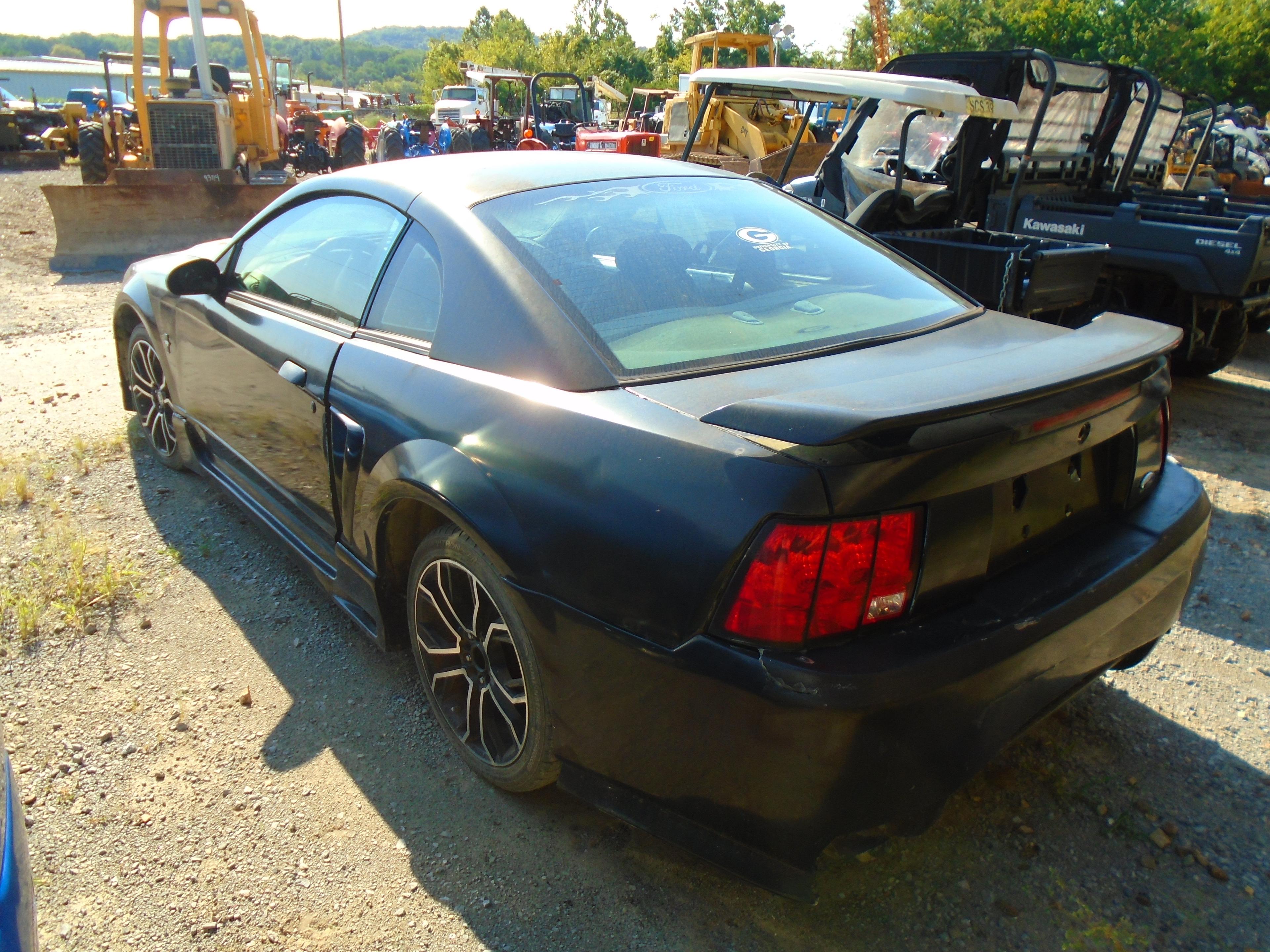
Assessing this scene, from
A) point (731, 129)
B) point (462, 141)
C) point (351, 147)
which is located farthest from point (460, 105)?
point (731, 129)

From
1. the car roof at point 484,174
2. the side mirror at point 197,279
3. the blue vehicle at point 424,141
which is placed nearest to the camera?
the car roof at point 484,174

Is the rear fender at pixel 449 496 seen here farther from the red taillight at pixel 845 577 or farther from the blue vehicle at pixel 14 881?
the blue vehicle at pixel 14 881

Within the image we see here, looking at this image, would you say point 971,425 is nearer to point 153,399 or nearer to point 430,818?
point 430,818

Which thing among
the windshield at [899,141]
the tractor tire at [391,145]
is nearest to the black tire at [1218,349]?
the windshield at [899,141]

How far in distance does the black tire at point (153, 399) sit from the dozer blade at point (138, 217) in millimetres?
5693

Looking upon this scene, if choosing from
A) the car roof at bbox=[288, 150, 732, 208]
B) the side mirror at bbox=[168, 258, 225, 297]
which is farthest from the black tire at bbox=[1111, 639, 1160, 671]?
the side mirror at bbox=[168, 258, 225, 297]

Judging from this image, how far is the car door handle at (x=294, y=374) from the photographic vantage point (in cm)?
274

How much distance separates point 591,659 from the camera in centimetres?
188

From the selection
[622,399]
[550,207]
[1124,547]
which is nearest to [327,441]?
[550,207]

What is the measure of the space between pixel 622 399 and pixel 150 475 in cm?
341

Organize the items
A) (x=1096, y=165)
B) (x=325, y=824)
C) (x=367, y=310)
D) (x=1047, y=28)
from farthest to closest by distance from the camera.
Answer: (x=1047, y=28) < (x=1096, y=165) < (x=367, y=310) < (x=325, y=824)

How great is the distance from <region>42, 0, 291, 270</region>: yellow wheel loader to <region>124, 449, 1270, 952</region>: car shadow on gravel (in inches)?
363

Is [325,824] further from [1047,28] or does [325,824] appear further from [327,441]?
[1047,28]

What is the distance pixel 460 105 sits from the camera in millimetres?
36188
